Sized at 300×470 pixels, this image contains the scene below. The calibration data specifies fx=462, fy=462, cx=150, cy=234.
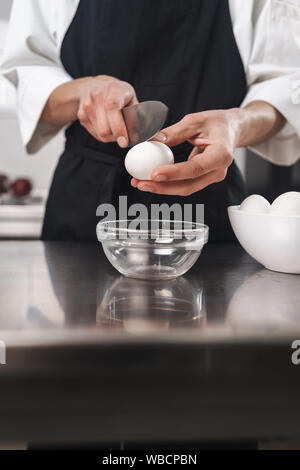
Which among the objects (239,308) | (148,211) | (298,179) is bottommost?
(239,308)

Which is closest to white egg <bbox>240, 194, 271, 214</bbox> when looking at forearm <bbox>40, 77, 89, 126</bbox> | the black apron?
the black apron

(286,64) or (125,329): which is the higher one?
(286,64)

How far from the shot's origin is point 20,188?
2113 mm

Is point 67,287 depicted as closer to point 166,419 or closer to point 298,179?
point 166,419

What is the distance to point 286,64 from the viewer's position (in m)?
0.91

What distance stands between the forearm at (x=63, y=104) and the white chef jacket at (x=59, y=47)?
0.02 metres

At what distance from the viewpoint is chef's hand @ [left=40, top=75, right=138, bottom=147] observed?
0.61 meters

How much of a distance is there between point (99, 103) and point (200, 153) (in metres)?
0.16

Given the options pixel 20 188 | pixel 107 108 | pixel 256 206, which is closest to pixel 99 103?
pixel 107 108

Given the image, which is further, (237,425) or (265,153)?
(265,153)

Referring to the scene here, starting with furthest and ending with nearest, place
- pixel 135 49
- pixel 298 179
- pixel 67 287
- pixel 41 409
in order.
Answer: pixel 298 179, pixel 135 49, pixel 67 287, pixel 41 409

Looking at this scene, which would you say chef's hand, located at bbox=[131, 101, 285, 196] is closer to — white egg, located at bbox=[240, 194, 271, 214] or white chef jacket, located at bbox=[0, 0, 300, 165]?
white egg, located at bbox=[240, 194, 271, 214]

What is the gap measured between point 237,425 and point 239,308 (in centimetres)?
11

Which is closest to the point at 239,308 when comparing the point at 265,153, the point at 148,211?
the point at 148,211
